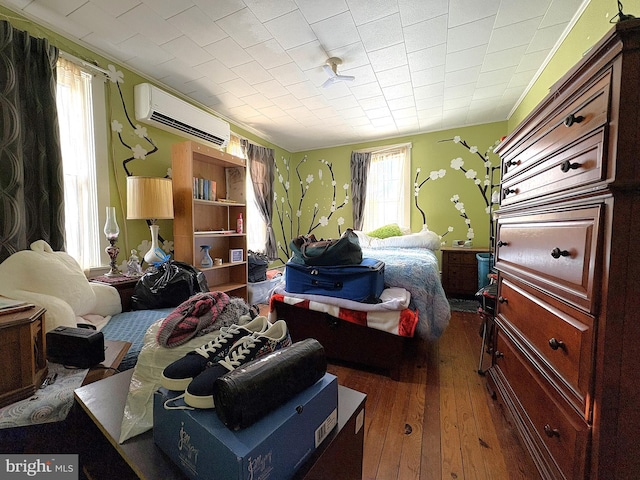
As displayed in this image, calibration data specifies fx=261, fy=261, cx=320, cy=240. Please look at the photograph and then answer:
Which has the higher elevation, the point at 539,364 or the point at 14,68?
the point at 14,68

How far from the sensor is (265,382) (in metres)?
0.48

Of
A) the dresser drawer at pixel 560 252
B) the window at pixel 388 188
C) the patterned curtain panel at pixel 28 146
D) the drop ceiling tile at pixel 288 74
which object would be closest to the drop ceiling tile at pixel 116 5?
the patterned curtain panel at pixel 28 146

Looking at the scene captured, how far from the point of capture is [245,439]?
1.38 ft

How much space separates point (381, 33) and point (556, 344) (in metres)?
2.16

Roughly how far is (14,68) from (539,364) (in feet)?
10.2

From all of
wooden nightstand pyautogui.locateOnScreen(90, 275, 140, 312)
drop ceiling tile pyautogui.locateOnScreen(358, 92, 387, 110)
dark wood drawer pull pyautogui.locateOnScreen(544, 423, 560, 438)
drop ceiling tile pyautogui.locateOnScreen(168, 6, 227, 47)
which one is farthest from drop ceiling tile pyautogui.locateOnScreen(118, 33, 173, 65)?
dark wood drawer pull pyautogui.locateOnScreen(544, 423, 560, 438)

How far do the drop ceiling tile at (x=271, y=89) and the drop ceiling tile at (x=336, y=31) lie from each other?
2.37ft

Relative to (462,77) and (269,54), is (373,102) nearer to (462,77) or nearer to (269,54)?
(462,77)

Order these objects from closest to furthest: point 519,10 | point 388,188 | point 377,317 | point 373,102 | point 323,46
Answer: point 377,317 < point 519,10 < point 323,46 < point 373,102 < point 388,188

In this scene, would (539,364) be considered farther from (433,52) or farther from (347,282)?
(433,52)

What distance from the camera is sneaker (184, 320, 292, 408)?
487mm

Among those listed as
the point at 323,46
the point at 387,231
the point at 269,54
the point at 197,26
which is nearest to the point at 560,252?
the point at 323,46

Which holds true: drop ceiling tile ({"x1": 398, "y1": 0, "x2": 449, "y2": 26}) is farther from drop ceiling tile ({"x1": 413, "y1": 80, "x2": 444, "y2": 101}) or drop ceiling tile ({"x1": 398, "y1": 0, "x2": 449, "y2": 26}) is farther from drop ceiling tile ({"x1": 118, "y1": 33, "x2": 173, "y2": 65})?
drop ceiling tile ({"x1": 118, "y1": 33, "x2": 173, "y2": 65})

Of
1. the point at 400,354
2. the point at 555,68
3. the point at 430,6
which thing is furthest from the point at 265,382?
the point at 555,68
